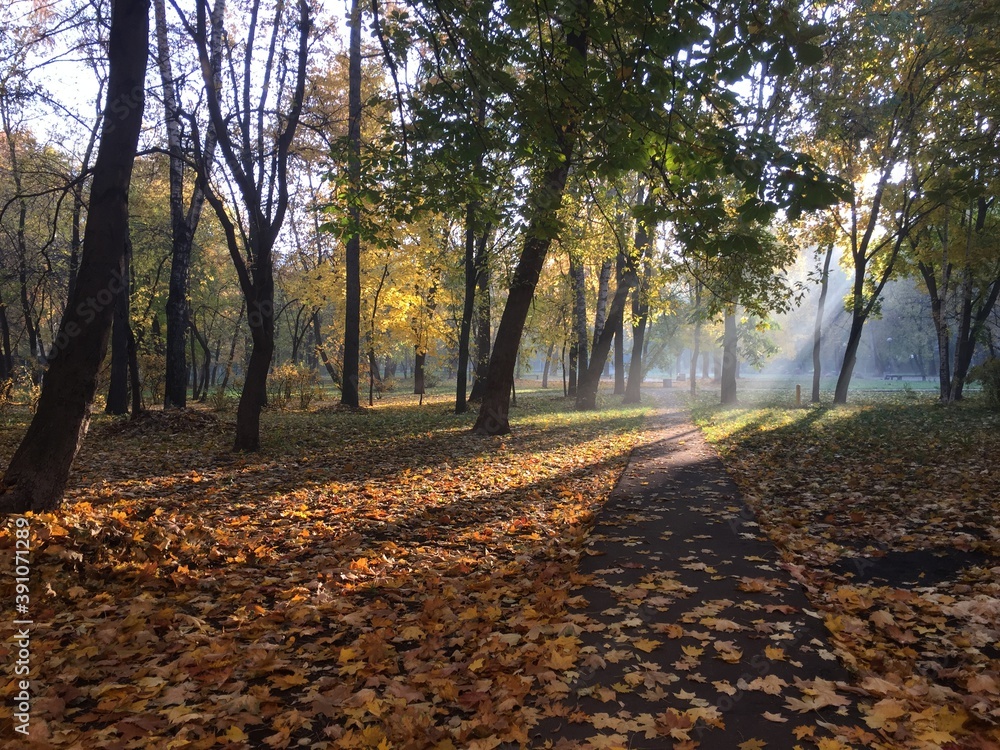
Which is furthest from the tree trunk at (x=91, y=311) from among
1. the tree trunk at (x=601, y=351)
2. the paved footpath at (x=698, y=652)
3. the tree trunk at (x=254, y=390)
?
the tree trunk at (x=601, y=351)

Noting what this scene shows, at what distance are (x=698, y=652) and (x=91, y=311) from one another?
19.5ft

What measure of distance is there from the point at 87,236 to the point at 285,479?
Answer: 420 centimetres

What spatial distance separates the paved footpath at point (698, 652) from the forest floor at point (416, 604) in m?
0.03

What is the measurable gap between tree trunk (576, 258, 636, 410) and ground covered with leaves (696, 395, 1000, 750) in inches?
381

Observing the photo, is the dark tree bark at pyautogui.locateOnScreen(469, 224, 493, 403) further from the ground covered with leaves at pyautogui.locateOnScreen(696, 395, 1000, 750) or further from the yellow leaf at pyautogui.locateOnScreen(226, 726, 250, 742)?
the yellow leaf at pyautogui.locateOnScreen(226, 726, 250, 742)

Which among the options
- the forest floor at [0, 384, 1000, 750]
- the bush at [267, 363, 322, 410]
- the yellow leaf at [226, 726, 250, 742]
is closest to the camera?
the yellow leaf at [226, 726, 250, 742]

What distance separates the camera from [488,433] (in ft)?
45.0

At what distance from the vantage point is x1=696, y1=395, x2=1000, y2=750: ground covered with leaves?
3018 mm

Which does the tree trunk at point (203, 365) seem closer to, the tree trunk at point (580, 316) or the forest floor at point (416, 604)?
the tree trunk at point (580, 316)

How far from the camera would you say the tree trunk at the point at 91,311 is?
5449 millimetres

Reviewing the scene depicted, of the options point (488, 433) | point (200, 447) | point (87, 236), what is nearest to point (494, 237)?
point (488, 433)

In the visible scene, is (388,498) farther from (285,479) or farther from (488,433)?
(488,433)

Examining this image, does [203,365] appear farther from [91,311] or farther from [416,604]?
[416,604]

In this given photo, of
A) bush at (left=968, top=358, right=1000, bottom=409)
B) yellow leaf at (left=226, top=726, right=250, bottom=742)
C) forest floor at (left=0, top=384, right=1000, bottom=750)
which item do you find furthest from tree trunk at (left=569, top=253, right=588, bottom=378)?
yellow leaf at (left=226, top=726, right=250, bottom=742)
